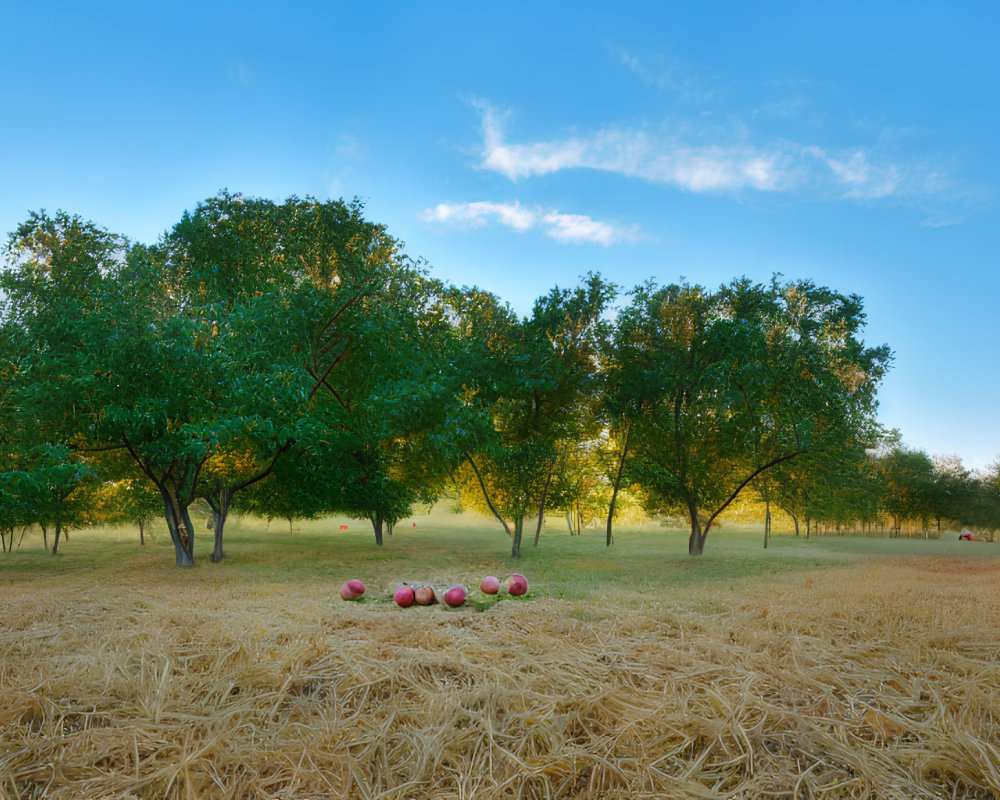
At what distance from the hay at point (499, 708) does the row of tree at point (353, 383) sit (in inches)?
270

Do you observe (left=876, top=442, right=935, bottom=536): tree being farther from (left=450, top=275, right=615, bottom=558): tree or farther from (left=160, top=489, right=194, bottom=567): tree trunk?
(left=160, top=489, right=194, bottom=567): tree trunk

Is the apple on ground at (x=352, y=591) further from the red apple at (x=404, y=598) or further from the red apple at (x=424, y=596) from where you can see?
the red apple at (x=424, y=596)

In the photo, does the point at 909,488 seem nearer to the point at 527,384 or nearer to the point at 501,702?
the point at 527,384

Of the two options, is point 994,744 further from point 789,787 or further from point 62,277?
point 62,277

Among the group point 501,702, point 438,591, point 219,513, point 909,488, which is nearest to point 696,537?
point 438,591

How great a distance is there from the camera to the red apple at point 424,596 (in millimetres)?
6844

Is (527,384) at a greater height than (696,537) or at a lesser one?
greater

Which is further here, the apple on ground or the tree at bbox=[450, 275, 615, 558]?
the tree at bbox=[450, 275, 615, 558]

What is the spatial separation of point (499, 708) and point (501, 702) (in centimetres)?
3

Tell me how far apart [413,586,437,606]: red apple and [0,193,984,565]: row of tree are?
5718 millimetres

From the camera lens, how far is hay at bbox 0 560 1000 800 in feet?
8.82

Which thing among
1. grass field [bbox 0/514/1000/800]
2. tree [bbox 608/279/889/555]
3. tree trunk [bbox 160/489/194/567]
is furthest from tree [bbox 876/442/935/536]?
tree trunk [bbox 160/489/194/567]

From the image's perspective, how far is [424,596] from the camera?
6.84 metres

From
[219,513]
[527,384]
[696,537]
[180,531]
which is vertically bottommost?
[696,537]
